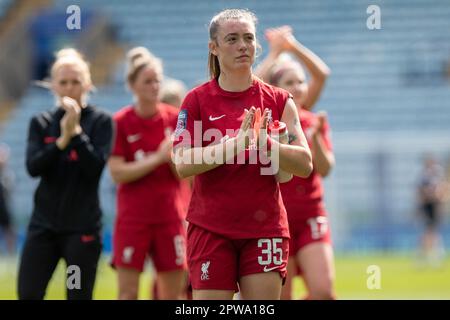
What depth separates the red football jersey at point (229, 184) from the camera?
15.4 feet

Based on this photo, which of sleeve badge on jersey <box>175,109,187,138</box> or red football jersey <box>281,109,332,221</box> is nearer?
sleeve badge on jersey <box>175,109,187,138</box>

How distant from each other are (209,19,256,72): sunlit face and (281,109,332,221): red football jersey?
2.18 m

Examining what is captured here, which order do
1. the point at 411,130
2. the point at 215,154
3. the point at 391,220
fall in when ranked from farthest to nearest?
the point at 411,130 < the point at 391,220 < the point at 215,154

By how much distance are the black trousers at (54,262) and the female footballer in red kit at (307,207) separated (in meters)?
1.53

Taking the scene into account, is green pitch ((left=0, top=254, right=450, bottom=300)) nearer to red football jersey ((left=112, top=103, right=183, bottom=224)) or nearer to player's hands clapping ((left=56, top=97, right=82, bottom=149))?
red football jersey ((left=112, top=103, right=183, bottom=224))

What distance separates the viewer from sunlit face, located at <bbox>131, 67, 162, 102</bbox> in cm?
726

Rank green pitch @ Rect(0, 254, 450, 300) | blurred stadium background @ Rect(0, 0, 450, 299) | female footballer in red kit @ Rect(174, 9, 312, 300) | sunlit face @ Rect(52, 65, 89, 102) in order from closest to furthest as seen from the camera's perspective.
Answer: female footballer in red kit @ Rect(174, 9, 312, 300) < sunlit face @ Rect(52, 65, 89, 102) < green pitch @ Rect(0, 254, 450, 300) < blurred stadium background @ Rect(0, 0, 450, 299)

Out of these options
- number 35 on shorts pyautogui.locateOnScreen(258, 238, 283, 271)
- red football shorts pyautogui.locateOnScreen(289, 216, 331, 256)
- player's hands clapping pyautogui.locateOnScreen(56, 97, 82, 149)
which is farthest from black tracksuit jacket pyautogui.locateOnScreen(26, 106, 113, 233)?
number 35 on shorts pyautogui.locateOnScreen(258, 238, 283, 271)

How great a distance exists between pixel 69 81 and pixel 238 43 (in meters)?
1.99

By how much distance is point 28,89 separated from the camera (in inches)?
1000

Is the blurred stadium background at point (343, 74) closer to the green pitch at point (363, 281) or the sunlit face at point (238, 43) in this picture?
the green pitch at point (363, 281)
